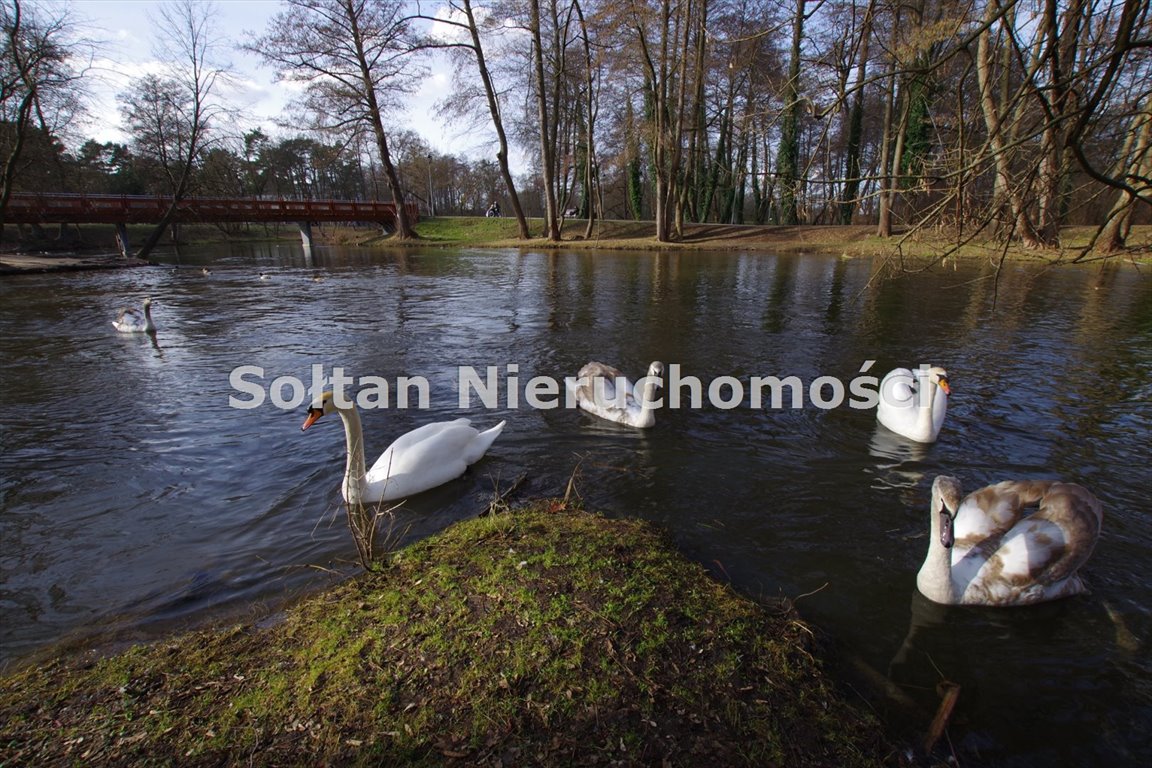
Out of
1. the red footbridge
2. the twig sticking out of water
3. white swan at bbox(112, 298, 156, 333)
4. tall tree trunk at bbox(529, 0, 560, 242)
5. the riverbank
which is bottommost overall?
the twig sticking out of water

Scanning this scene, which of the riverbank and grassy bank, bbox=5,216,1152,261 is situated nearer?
the riverbank

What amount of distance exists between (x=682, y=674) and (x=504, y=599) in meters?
1.05

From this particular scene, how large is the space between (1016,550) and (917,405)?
10.4ft

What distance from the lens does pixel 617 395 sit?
23.2ft

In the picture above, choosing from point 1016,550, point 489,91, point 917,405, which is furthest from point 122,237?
point 1016,550

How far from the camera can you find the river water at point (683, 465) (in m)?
3.38

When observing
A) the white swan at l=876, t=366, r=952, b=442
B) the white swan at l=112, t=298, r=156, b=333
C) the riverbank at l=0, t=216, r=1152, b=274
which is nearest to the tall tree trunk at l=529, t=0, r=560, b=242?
the riverbank at l=0, t=216, r=1152, b=274

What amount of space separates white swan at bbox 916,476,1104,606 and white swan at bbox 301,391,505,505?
407 cm

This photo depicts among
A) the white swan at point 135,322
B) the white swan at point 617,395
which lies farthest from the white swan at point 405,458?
the white swan at point 135,322

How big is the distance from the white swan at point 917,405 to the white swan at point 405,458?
4851 millimetres

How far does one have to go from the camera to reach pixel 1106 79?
2.35 meters

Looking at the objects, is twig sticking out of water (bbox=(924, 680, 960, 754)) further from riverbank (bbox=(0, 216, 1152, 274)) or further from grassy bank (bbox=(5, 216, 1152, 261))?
grassy bank (bbox=(5, 216, 1152, 261))

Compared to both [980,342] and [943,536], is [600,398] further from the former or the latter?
[980,342]

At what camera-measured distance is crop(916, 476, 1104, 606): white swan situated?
11.8 ft
